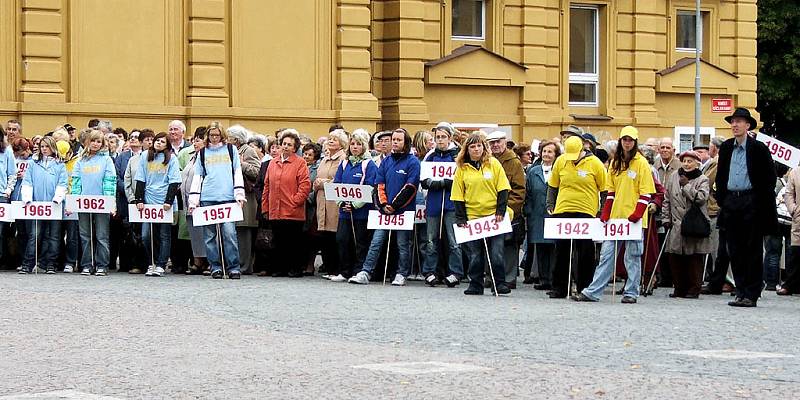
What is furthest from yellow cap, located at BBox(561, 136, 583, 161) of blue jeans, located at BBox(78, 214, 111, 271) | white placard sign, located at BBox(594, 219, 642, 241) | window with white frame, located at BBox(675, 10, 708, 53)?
window with white frame, located at BBox(675, 10, 708, 53)

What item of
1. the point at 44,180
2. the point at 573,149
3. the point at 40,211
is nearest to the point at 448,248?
the point at 573,149

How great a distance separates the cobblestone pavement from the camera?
11312 millimetres

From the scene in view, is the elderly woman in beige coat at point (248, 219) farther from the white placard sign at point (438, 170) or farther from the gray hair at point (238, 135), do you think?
the white placard sign at point (438, 170)

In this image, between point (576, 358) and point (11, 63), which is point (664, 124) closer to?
point (11, 63)

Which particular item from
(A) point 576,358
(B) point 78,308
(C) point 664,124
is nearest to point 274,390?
(A) point 576,358

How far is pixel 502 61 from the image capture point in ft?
125

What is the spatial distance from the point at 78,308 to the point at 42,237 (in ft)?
19.9

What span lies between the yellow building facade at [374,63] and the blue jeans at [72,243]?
26.7 ft

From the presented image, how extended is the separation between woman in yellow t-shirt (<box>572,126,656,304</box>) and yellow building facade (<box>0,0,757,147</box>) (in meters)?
14.6

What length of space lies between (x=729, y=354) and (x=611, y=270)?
527 centimetres

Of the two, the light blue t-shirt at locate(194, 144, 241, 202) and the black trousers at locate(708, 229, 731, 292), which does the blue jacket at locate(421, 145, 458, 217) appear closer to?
the light blue t-shirt at locate(194, 144, 241, 202)

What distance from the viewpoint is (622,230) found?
18297mm

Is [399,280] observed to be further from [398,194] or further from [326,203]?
[326,203]

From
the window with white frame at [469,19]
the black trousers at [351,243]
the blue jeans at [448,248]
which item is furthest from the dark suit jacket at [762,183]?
the window with white frame at [469,19]
